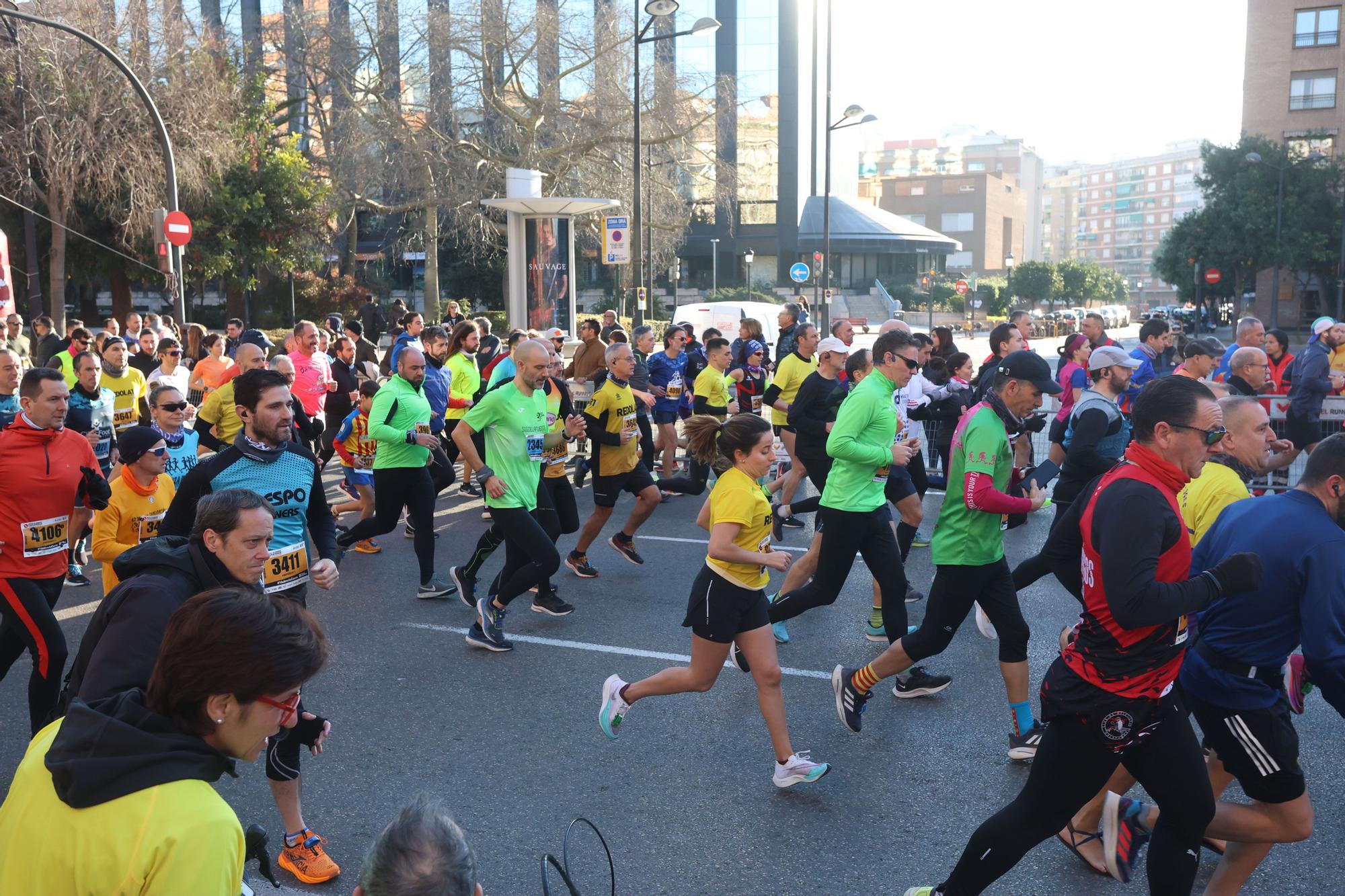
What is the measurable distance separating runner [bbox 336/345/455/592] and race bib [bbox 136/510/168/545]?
2.22 m

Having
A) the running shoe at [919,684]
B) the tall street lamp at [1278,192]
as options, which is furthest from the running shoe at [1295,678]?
the tall street lamp at [1278,192]

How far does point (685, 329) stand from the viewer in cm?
1280

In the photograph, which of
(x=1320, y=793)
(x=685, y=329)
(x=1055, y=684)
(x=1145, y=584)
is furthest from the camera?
(x=685, y=329)

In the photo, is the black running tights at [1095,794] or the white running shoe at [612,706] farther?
the white running shoe at [612,706]

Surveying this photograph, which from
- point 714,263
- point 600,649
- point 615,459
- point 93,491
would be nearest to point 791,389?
point 615,459

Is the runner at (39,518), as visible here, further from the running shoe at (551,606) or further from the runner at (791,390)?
the runner at (791,390)

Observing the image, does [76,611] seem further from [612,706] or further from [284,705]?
[284,705]

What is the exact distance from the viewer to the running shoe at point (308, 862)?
400 cm

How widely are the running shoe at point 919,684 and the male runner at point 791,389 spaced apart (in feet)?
13.5


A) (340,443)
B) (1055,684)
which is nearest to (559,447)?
(340,443)

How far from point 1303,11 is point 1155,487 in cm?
6262

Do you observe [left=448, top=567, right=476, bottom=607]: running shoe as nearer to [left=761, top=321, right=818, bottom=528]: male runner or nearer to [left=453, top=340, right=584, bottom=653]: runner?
[left=453, top=340, right=584, bottom=653]: runner

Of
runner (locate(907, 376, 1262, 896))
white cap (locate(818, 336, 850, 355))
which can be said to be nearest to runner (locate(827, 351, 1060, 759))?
runner (locate(907, 376, 1262, 896))

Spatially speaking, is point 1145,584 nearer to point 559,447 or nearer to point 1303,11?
point 559,447
